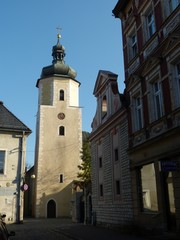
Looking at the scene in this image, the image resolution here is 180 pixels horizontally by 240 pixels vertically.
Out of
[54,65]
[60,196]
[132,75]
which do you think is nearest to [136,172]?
[132,75]

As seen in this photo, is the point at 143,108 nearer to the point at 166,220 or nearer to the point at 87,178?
the point at 166,220

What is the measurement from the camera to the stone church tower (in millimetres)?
39688

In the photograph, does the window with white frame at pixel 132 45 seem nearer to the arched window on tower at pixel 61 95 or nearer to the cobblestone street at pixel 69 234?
the cobblestone street at pixel 69 234

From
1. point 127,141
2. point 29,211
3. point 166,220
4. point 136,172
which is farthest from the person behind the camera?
point 29,211

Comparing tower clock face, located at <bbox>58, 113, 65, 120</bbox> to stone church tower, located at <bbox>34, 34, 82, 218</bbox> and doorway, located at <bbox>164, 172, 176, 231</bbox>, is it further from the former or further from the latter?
doorway, located at <bbox>164, 172, 176, 231</bbox>

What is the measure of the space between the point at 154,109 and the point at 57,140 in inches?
1134

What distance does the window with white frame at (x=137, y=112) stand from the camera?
54.9 feet

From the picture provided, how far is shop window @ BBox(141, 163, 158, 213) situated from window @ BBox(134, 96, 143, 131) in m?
2.36

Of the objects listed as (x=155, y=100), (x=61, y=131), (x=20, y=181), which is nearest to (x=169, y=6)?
(x=155, y=100)

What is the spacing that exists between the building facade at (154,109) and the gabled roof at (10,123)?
1271 cm

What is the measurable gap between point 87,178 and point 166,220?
26.0 metres

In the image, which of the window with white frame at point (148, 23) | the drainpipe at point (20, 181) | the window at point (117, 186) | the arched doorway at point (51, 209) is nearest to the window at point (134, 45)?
the window with white frame at point (148, 23)

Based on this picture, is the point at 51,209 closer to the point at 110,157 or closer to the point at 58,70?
the point at 58,70

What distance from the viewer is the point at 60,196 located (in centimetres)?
4000
